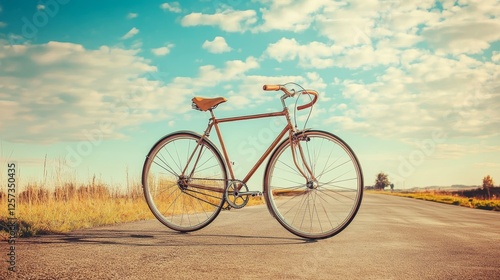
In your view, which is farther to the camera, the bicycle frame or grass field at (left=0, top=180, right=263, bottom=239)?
grass field at (left=0, top=180, right=263, bottom=239)

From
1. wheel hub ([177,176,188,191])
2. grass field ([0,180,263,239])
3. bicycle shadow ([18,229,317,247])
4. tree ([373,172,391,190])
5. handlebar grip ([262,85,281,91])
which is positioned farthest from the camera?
tree ([373,172,391,190])

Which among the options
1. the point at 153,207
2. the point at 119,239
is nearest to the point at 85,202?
the point at 153,207

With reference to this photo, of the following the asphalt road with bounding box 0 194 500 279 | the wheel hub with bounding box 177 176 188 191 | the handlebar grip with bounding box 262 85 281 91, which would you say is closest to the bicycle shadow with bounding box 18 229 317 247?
the asphalt road with bounding box 0 194 500 279

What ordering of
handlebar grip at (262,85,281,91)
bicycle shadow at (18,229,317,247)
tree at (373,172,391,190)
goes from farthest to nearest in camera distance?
tree at (373,172,391,190)
handlebar grip at (262,85,281,91)
bicycle shadow at (18,229,317,247)

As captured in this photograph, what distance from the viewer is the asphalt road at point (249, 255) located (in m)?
3.63

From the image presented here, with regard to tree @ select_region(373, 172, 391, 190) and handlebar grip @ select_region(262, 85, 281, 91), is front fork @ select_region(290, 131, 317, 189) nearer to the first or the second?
handlebar grip @ select_region(262, 85, 281, 91)

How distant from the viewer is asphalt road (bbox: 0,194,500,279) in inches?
143

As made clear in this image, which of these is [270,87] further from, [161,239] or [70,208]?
[70,208]

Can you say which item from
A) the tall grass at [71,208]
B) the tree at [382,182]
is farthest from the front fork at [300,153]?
the tree at [382,182]

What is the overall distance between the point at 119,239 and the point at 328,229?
8.49 ft

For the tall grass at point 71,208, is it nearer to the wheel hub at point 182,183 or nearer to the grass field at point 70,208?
the grass field at point 70,208

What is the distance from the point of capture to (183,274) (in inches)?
139

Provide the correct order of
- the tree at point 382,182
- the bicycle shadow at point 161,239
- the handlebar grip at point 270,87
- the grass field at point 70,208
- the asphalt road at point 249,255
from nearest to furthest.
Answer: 1. the asphalt road at point 249,255
2. the bicycle shadow at point 161,239
3. the handlebar grip at point 270,87
4. the grass field at point 70,208
5. the tree at point 382,182

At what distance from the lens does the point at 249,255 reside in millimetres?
4395
